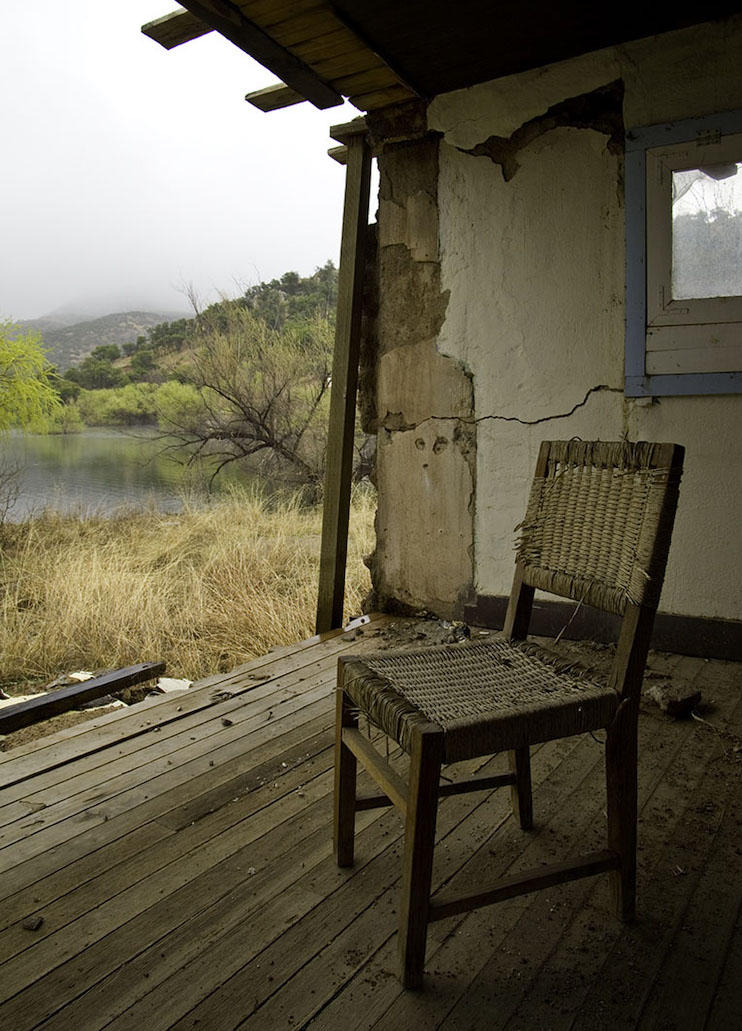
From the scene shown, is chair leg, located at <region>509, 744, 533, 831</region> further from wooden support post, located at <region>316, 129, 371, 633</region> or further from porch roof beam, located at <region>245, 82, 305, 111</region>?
porch roof beam, located at <region>245, 82, 305, 111</region>

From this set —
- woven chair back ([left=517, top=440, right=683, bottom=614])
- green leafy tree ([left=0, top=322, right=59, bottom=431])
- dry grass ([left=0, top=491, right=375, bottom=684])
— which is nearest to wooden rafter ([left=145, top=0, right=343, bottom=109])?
woven chair back ([left=517, top=440, right=683, bottom=614])

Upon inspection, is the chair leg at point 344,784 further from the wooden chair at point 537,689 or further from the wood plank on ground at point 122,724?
the wood plank on ground at point 122,724

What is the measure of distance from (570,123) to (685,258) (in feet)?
2.37

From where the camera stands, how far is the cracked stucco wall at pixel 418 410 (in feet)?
11.2

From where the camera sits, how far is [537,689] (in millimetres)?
1421

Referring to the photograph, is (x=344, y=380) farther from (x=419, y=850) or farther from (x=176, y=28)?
(x=419, y=850)

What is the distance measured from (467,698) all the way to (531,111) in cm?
266

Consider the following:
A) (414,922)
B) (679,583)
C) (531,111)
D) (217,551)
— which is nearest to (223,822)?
(414,922)

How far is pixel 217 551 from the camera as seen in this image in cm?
586

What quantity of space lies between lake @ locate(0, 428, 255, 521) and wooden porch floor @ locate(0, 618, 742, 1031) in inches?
240

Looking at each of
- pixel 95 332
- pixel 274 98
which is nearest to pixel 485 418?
pixel 274 98

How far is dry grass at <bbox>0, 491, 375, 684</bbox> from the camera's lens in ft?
14.5

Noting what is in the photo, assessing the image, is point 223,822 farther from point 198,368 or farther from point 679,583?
point 198,368

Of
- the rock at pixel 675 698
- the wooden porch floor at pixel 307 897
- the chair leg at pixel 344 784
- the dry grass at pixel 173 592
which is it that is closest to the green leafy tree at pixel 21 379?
the dry grass at pixel 173 592
